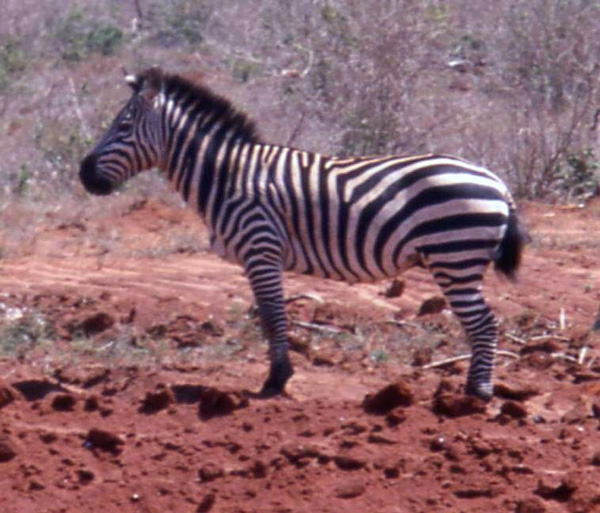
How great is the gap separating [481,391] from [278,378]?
1288 millimetres

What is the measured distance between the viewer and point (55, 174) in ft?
52.2

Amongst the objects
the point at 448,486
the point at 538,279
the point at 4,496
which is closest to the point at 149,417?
the point at 4,496

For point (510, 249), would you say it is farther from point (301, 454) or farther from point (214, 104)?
point (301, 454)

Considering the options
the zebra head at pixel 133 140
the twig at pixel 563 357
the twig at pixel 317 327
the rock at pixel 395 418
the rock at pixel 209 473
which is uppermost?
the zebra head at pixel 133 140

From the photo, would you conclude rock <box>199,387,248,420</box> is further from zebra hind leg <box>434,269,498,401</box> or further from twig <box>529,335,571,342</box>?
twig <box>529,335,571,342</box>

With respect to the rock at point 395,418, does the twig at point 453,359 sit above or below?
above

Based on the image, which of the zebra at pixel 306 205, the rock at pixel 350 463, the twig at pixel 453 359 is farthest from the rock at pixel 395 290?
the rock at pixel 350 463

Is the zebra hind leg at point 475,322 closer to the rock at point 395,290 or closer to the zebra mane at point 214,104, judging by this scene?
the zebra mane at point 214,104

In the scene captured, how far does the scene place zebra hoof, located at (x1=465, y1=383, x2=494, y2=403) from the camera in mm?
7848

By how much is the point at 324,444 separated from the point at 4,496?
1567mm

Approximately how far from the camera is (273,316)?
8.39m

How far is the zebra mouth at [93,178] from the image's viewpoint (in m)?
9.02

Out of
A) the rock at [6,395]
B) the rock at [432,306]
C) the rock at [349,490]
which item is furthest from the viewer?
the rock at [432,306]

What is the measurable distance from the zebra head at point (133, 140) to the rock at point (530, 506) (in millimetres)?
4138
